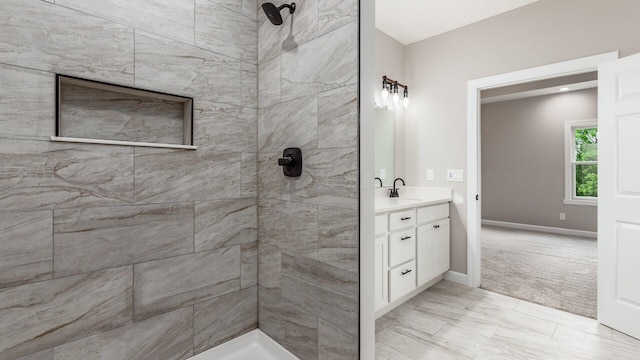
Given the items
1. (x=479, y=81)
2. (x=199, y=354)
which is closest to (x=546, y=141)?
(x=479, y=81)

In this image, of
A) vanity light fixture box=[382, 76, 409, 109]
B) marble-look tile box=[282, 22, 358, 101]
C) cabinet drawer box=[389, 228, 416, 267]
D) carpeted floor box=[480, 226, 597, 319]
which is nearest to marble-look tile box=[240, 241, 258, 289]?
marble-look tile box=[282, 22, 358, 101]

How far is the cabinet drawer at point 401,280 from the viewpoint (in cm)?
230

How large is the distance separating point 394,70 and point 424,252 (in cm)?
211

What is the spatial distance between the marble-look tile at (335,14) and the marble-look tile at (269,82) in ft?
1.19

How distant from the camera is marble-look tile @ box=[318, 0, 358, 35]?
1.31m

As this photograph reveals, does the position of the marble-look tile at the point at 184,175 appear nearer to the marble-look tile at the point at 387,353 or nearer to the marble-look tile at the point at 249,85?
the marble-look tile at the point at 249,85

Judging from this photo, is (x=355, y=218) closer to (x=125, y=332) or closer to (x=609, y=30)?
(x=125, y=332)

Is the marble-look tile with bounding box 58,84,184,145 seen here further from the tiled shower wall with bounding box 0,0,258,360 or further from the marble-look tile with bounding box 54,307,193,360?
the marble-look tile with bounding box 54,307,193,360

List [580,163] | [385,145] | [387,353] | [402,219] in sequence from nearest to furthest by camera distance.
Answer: [387,353], [402,219], [385,145], [580,163]

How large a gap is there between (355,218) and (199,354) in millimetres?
1149

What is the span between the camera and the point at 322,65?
1.45m

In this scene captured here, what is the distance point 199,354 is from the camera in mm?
1558

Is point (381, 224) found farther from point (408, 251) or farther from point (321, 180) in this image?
point (321, 180)

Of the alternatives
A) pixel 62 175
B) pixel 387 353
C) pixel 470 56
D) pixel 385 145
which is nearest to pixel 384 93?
pixel 385 145
